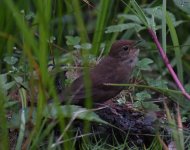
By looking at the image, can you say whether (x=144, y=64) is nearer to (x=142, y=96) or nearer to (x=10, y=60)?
(x=142, y=96)

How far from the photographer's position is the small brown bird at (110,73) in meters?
4.13

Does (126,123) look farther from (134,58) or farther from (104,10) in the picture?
(104,10)

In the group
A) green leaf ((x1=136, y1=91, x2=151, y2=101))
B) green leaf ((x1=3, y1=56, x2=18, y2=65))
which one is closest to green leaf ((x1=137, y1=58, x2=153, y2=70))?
green leaf ((x1=136, y1=91, x2=151, y2=101))

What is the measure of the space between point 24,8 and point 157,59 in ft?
3.73

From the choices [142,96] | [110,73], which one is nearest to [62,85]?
[110,73]

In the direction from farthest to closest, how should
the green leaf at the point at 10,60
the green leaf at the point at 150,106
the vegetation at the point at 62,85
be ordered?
the green leaf at the point at 10,60, the green leaf at the point at 150,106, the vegetation at the point at 62,85

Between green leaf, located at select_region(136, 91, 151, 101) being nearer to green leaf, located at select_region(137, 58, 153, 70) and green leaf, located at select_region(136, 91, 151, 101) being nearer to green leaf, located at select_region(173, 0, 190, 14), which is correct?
green leaf, located at select_region(137, 58, 153, 70)

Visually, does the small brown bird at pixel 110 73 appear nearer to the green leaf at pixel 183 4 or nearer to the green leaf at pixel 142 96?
the green leaf at pixel 142 96

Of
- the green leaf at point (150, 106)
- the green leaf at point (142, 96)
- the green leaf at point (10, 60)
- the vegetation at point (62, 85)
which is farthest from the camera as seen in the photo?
the green leaf at point (10, 60)

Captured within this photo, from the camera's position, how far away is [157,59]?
5.48m

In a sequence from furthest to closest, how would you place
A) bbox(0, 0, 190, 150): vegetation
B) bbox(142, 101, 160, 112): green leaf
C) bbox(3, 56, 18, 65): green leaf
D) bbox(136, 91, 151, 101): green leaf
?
bbox(3, 56, 18, 65): green leaf, bbox(136, 91, 151, 101): green leaf, bbox(142, 101, 160, 112): green leaf, bbox(0, 0, 190, 150): vegetation

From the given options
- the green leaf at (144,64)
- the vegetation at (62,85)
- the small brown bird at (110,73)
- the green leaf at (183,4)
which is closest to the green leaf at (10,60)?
the vegetation at (62,85)

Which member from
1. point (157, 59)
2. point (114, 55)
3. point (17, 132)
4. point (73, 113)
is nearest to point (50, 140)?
point (73, 113)

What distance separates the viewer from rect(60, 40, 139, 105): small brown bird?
13.5ft
